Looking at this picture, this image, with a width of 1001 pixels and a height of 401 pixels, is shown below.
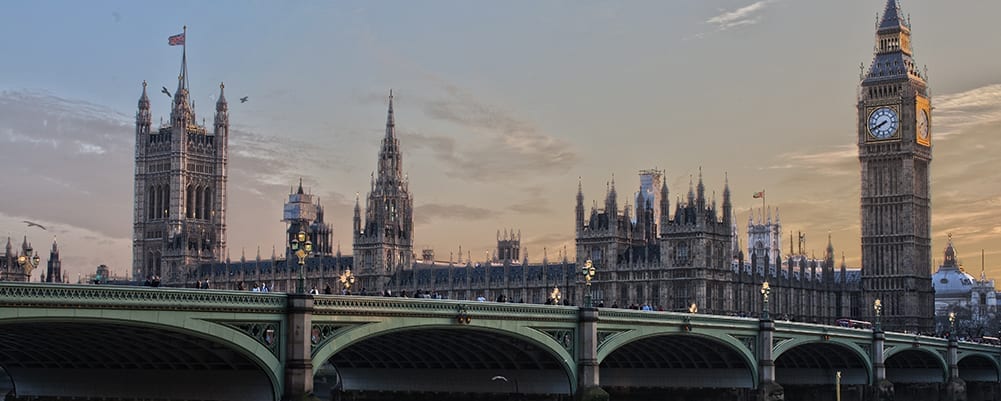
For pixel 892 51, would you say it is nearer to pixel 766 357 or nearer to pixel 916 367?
pixel 916 367

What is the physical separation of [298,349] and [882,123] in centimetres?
12664

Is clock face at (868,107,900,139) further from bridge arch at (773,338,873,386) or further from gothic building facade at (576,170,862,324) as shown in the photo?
bridge arch at (773,338,873,386)

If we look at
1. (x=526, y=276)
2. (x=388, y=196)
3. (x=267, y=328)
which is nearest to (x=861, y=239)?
(x=526, y=276)

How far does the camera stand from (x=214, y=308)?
182 feet

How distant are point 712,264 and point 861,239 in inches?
1143

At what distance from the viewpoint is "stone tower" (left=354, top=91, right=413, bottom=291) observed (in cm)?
18962

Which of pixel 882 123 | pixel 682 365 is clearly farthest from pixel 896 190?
pixel 682 365

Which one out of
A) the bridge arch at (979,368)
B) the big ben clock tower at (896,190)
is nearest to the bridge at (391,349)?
the bridge arch at (979,368)

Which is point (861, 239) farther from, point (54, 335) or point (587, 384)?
point (54, 335)

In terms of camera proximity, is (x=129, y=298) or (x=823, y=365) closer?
(x=129, y=298)

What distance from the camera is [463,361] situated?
82.4m

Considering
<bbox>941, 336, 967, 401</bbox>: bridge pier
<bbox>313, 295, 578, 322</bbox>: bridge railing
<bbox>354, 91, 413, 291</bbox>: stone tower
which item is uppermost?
<bbox>354, 91, 413, 291</bbox>: stone tower

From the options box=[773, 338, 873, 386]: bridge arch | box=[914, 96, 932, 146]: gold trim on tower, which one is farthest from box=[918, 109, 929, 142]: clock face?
box=[773, 338, 873, 386]: bridge arch

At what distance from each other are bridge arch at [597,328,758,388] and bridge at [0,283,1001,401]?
0.09 m
